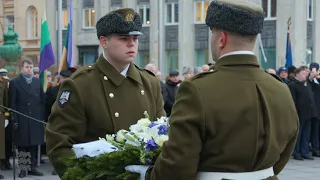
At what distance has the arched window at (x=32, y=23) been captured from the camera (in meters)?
46.5

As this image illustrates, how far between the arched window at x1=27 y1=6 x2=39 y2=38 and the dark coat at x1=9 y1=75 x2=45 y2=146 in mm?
35745

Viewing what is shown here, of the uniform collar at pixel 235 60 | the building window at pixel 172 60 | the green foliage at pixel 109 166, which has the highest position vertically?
the uniform collar at pixel 235 60

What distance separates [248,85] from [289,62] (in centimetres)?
1735

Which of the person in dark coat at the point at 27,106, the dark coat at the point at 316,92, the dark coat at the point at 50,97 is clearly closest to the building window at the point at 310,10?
the dark coat at the point at 316,92

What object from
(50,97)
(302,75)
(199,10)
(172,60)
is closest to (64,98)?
(50,97)

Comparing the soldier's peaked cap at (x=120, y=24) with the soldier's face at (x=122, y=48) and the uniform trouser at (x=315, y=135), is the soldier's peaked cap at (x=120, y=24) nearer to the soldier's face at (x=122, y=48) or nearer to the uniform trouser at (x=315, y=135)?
the soldier's face at (x=122, y=48)

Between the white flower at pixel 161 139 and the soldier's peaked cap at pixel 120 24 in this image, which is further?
the soldier's peaked cap at pixel 120 24

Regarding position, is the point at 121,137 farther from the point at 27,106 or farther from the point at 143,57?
the point at 143,57

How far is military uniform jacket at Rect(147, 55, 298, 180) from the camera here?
119 inches

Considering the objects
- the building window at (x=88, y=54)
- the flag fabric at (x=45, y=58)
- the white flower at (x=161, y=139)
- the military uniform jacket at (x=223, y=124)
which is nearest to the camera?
the military uniform jacket at (x=223, y=124)

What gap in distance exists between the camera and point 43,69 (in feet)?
49.8

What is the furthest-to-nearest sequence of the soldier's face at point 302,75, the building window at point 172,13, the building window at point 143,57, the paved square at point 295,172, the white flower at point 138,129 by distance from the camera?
the building window at point 143,57
the building window at point 172,13
the soldier's face at point 302,75
the paved square at point 295,172
the white flower at point 138,129

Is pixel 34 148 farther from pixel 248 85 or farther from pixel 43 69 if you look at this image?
pixel 248 85

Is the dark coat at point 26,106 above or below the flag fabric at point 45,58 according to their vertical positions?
below
